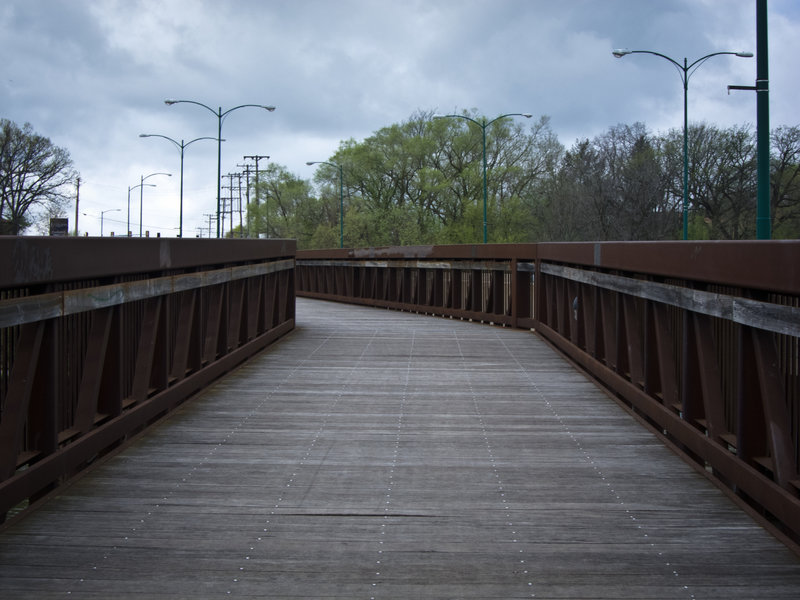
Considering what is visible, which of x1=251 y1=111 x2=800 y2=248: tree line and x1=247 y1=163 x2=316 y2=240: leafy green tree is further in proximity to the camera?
x1=247 y1=163 x2=316 y2=240: leafy green tree

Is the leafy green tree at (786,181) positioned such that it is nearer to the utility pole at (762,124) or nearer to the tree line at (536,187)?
the tree line at (536,187)

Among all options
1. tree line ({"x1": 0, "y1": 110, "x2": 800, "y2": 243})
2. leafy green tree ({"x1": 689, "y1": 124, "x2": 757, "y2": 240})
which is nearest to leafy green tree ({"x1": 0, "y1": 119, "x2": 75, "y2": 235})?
tree line ({"x1": 0, "y1": 110, "x2": 800, "y2": 243})

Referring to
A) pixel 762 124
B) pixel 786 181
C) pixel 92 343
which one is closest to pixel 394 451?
pixel 92 343

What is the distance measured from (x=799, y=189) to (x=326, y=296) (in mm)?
33064

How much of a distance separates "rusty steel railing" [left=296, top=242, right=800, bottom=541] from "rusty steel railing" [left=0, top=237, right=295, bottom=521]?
12.4 ft

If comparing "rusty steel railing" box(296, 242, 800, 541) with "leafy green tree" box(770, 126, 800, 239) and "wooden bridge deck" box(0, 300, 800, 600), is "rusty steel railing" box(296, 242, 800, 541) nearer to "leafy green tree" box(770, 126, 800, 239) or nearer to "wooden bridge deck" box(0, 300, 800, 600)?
"wooden bridge deck" box(0, 300, 800, 600)

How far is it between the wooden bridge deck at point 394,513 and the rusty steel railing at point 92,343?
0.26 metres

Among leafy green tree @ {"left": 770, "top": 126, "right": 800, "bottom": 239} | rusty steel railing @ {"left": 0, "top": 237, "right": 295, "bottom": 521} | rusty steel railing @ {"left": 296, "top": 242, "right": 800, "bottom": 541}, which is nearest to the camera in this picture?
rusty steel railing @ {"left": 296, "top": 242, "right": 800, "bottom": 541}

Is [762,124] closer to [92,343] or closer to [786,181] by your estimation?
[92,343]

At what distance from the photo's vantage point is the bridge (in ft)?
14.6

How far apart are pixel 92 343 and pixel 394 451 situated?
2.21 metres

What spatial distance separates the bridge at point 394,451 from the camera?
446cm

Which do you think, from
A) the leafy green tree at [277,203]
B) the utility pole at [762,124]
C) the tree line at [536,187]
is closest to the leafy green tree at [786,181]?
the tree line at [536,187]

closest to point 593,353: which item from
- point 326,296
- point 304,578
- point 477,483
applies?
point 477,483
